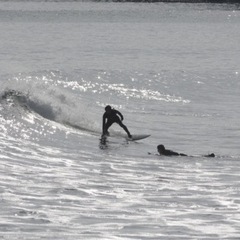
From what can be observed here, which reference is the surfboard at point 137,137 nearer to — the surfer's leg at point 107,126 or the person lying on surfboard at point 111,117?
the person lying on surfboard at point 111,117

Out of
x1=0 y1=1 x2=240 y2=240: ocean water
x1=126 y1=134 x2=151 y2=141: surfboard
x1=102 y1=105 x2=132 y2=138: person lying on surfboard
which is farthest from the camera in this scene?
x1=126 y1=134 x2=151 y2=141: surfboard

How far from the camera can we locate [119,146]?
3191 centimetres

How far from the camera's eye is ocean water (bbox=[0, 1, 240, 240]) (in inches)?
718

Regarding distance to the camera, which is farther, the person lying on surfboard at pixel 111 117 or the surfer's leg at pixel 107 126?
the surfer's leg at pixel 107 126

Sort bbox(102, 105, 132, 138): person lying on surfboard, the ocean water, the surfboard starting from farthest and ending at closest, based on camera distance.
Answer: the surfboard
bbox(102, 105, 132, 138): person lying on surfboard
the ocean water

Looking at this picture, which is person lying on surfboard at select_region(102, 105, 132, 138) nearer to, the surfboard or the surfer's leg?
the surfer's leg

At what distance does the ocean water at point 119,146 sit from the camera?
59.8 feet

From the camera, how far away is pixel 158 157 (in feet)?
93.1

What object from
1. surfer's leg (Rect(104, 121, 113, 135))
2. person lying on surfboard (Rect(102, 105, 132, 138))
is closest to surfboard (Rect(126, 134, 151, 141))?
person lying on surfboard (Rect(102, 105, 132, 138))

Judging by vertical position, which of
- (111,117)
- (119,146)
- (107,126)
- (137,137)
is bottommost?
(119,146)

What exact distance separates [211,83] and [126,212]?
1651 inches

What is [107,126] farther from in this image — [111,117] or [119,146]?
[119,146]

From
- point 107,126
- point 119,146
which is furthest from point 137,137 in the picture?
point 119,146

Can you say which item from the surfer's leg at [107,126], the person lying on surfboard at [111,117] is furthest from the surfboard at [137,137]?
the surfer's leg at [107,126]
